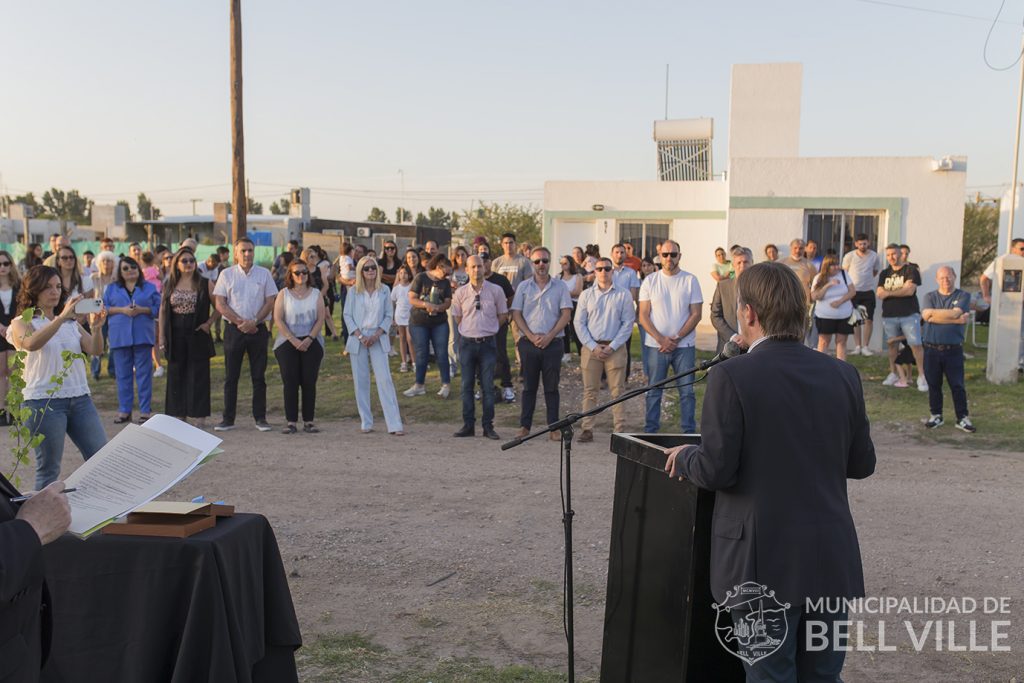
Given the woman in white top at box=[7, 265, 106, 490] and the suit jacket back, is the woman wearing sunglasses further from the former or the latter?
the suit jacket back

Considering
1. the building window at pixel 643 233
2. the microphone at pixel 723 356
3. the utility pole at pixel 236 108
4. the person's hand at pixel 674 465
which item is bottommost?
the person's hand at pixel 674 465

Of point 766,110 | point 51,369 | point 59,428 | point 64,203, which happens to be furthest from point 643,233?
point 64,203

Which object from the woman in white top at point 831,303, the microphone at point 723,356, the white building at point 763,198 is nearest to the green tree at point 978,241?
the white building at point 763,198

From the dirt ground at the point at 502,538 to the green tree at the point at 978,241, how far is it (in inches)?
942

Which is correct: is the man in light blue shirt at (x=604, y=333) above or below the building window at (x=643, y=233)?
below

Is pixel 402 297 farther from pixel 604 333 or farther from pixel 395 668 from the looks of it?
pixel 395 668

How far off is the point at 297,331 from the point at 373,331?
845 mm

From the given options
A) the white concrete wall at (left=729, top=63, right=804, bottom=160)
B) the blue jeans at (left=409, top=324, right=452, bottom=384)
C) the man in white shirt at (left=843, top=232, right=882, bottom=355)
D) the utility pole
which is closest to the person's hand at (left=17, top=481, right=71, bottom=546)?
the blue jeans at (left=409, top=324, right=452, bottom=384)

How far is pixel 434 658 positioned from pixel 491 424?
5.73 metres

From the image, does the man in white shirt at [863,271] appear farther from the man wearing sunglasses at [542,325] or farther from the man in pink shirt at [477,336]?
the man in pink shirt at [477,336]

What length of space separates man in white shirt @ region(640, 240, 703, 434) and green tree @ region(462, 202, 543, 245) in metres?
29.6

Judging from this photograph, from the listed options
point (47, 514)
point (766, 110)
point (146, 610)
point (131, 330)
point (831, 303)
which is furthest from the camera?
point (766, 110)

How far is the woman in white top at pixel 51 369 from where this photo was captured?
639cm

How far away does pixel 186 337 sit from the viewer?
10766mm
